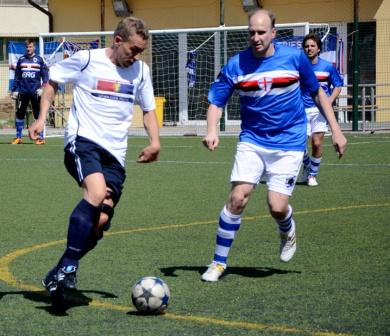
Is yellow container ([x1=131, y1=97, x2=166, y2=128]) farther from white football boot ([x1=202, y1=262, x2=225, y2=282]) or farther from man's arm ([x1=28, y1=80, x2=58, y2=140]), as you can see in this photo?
man's arm ([x1=28, y1=80, x2=58, y2=140])

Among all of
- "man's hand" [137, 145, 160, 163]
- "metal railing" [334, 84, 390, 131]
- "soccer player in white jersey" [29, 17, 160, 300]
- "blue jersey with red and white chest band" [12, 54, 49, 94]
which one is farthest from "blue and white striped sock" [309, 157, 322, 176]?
"metal railing" [334, 84, 390, 131]

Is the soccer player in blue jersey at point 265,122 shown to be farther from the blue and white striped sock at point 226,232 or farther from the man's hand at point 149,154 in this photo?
the man's hand at point 149,154

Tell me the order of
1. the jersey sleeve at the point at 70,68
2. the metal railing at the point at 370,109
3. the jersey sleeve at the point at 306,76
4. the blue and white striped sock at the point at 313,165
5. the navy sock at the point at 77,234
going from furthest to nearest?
the metal railing at the point at 370,109, the blue and white striped sock at the point at 313,165, the jersey sleeve at the point at 306,76, the jersey sleeve at the point at 70,68, the navy sock at the point at 77,234

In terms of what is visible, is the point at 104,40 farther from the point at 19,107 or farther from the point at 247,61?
the point at 247,61

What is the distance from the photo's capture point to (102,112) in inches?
279

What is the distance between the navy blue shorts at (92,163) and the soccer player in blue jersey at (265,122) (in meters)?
0.92

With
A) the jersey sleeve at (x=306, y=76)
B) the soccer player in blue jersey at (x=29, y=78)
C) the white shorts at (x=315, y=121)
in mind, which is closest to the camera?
the jersey sleeve at (x=306, y=76)

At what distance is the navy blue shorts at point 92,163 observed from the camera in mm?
6906

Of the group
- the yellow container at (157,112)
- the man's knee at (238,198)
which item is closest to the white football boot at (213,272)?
the man's knee at (238,198)

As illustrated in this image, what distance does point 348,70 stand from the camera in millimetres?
31125

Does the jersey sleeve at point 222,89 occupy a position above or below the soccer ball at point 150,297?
above

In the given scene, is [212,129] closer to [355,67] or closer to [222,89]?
[222,89]

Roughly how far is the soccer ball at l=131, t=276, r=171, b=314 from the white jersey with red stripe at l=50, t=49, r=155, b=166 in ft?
3.37

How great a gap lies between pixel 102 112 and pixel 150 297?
1398 mm
